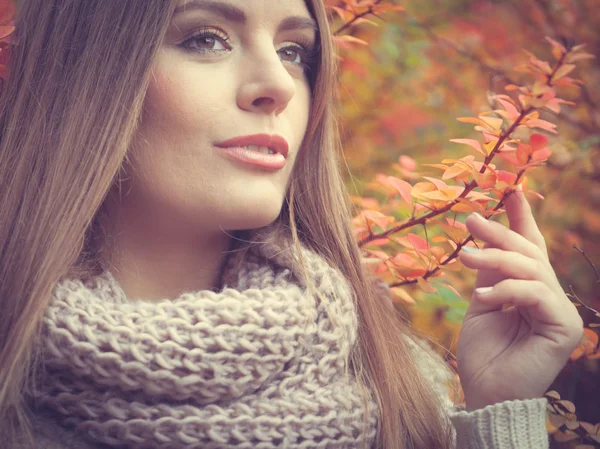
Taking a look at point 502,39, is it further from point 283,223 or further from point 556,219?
point 283,223

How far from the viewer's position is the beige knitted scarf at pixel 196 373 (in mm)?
1217

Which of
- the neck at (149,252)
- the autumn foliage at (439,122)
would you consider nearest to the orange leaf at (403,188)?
the autumn foliage at (439,122)

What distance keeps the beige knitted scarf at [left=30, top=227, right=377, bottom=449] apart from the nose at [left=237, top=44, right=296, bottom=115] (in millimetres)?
430

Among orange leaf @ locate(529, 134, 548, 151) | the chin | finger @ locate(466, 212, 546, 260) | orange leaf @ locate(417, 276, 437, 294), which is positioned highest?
orange leaf @ locate(529, 134, 548, 151)

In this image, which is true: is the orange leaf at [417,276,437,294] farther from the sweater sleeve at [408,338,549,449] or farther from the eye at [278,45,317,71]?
the eye at [278,45,317,71]

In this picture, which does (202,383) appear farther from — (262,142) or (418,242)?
(418,242)

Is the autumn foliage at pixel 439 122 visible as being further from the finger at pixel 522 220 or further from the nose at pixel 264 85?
the nose at pixel 264 85

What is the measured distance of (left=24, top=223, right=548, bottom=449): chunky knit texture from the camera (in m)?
1.22

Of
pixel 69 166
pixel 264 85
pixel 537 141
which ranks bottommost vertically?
pixel 69 166

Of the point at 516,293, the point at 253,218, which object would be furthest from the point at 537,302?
the point at 253,218

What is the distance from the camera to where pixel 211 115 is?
4.33ft

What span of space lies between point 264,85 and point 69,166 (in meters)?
0.48

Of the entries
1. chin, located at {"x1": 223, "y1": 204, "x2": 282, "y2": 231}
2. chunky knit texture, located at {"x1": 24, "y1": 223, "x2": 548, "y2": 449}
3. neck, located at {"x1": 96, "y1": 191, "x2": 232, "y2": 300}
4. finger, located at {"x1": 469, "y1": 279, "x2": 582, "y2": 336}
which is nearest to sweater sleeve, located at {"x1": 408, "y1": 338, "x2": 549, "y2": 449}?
chunky knit texture, located at {"x1": 24, "y1": 223, "x2": 548, "y2": 449}

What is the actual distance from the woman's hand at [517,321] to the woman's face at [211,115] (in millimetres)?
513
